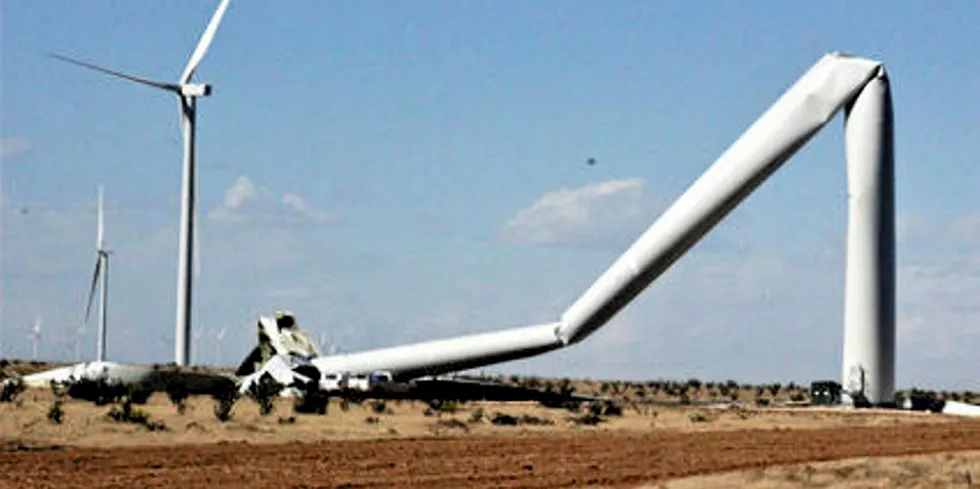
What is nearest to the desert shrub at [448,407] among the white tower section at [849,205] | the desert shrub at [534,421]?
the desert shrub at [534,421]

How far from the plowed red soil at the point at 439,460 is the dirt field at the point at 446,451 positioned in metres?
0.04

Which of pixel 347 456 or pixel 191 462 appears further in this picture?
pixel 347 456

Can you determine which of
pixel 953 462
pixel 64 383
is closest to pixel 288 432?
pixel 953 462

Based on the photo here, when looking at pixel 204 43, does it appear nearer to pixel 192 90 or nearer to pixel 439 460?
pixel 192 90

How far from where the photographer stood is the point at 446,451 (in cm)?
4466

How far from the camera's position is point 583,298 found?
90375 millimetres

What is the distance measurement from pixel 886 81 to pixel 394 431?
1543 inches

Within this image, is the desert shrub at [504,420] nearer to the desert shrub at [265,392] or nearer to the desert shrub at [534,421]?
the desert shrub at [534,421]

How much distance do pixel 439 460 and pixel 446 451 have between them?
3507 millimetres

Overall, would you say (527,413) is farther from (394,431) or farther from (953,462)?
(953,462)

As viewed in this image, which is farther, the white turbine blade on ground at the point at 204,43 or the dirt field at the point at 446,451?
the white turbine blade on ground at the point at 204,43

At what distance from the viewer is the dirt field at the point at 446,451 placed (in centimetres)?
3597

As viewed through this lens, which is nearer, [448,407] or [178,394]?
[178,394]

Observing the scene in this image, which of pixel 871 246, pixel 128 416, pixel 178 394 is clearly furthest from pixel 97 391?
pixel 871 246
